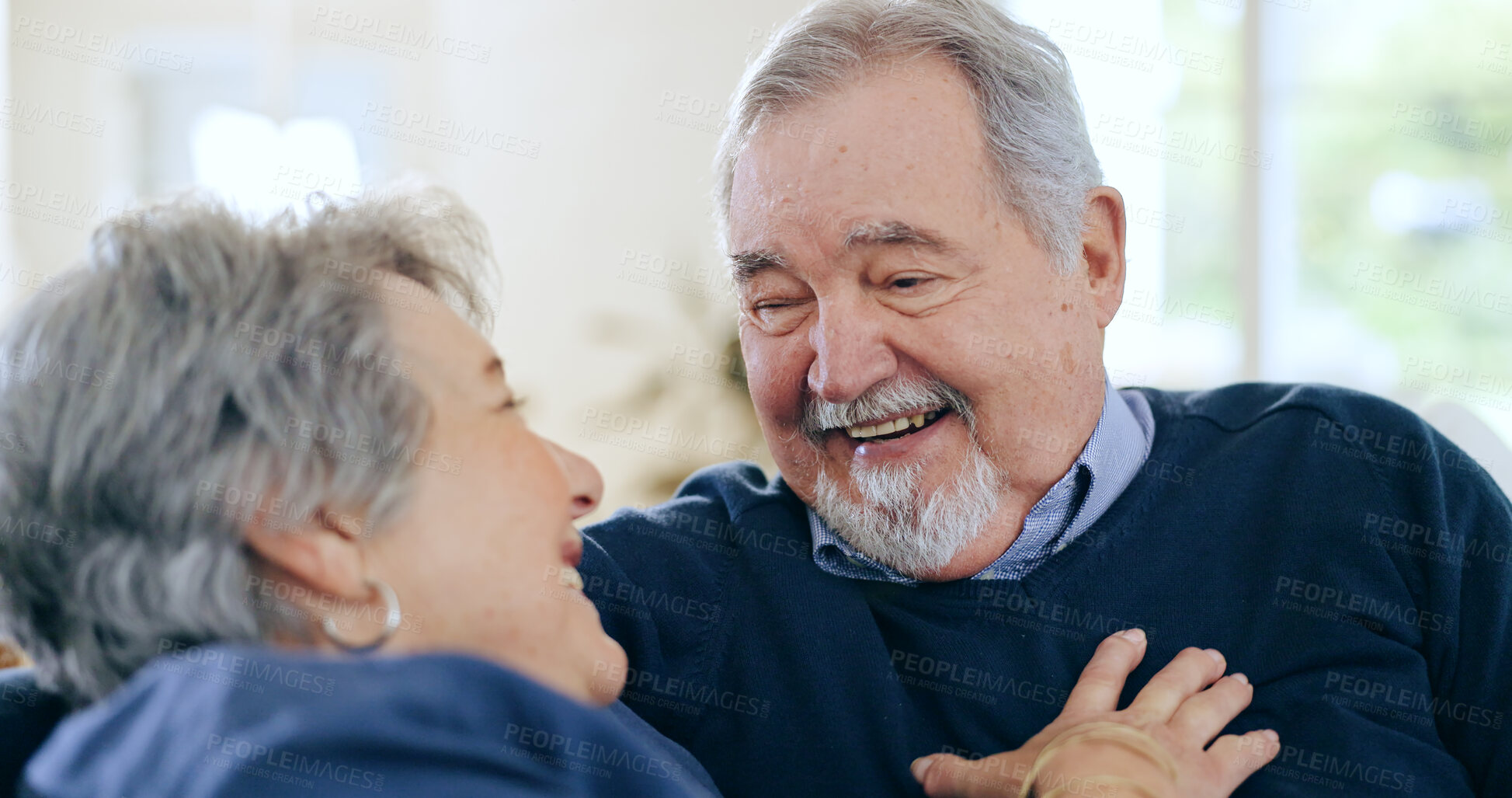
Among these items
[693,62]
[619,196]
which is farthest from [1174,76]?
[619,196]

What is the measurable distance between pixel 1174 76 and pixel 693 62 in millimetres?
1796

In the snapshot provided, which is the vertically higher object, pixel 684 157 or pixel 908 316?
pixel 908 316

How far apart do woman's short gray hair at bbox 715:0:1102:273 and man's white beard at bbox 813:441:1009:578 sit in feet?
0.95

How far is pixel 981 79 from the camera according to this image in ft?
4.35

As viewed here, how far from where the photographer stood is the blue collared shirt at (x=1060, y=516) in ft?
4.48

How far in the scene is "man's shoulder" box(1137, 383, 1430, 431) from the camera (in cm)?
138

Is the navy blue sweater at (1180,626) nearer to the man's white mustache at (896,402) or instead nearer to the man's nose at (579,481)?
the man's white mustache at (896,402)

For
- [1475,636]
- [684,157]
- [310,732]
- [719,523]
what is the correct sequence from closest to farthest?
[310,732] → [1475,636] → [719,523] → [684,157]

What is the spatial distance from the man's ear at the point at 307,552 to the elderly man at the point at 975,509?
53 cm

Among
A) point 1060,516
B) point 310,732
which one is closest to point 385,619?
point 310,732

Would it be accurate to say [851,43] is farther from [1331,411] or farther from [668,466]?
[668,466]

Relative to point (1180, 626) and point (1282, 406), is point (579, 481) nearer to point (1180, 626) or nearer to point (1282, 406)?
point (1180, 626)

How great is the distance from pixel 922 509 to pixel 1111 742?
1.20 ft

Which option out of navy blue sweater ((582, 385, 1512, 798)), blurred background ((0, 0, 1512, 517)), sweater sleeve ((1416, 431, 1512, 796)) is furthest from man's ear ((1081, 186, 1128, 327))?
blurred background ((0, 0, 1512, 517))
